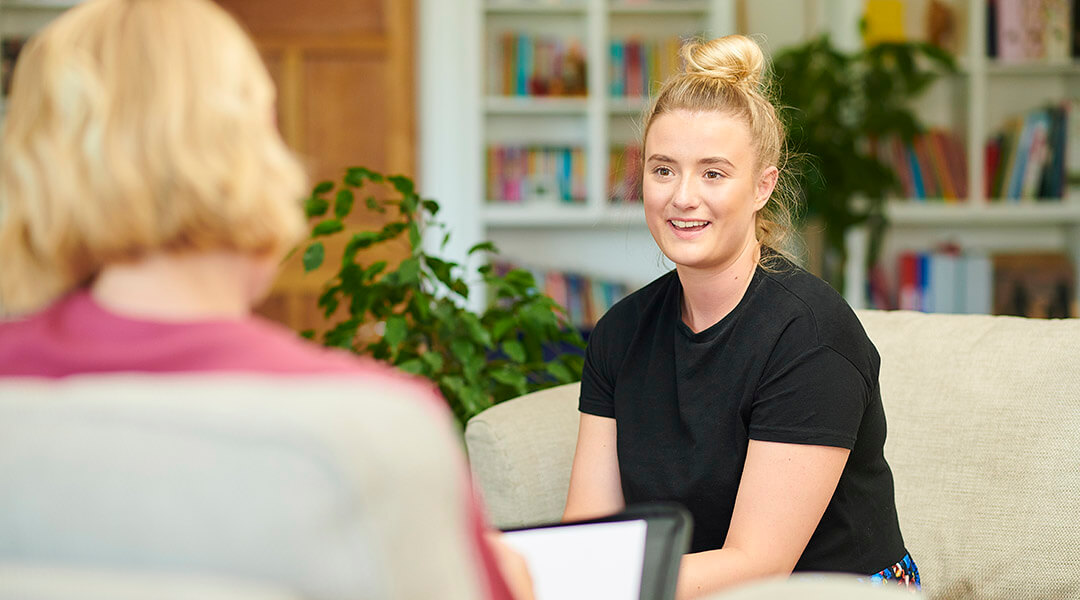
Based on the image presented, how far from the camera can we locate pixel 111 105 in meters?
0.69

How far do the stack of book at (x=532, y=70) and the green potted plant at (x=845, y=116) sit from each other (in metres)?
0.80

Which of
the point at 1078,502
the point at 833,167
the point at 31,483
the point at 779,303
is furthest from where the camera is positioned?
the point at 833,167

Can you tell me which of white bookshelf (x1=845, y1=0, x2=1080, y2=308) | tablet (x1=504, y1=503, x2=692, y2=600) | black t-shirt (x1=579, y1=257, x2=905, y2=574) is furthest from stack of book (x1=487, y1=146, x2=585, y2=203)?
tablet (x1=504, y1=503, x2=692, y2=600)

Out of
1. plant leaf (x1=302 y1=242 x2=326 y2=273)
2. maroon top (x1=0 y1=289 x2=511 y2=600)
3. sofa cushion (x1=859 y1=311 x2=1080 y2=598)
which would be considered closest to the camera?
maroon top (x1=0 y1=289 x2=511 y2=600)

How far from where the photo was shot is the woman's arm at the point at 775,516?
1.34 m

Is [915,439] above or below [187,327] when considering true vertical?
below

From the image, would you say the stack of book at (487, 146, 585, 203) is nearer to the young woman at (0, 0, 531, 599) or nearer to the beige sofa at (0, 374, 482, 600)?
the young woman at (0, 0, 531, 599)

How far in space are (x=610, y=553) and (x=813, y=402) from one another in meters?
0.47

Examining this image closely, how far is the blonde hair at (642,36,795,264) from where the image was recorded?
1.54 meters

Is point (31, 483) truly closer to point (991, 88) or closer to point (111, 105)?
point (111, 105)

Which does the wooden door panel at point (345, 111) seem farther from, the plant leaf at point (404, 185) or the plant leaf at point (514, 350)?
the plant leaf at point (514, 350)

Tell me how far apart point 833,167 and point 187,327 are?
3315 millimetres

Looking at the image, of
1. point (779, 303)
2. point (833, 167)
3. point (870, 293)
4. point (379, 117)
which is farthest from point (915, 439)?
point (379, 117)

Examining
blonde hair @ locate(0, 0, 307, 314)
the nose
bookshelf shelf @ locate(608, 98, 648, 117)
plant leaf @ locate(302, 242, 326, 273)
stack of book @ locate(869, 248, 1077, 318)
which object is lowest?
stack of book @ locate(869, 248, 1077, 318)
